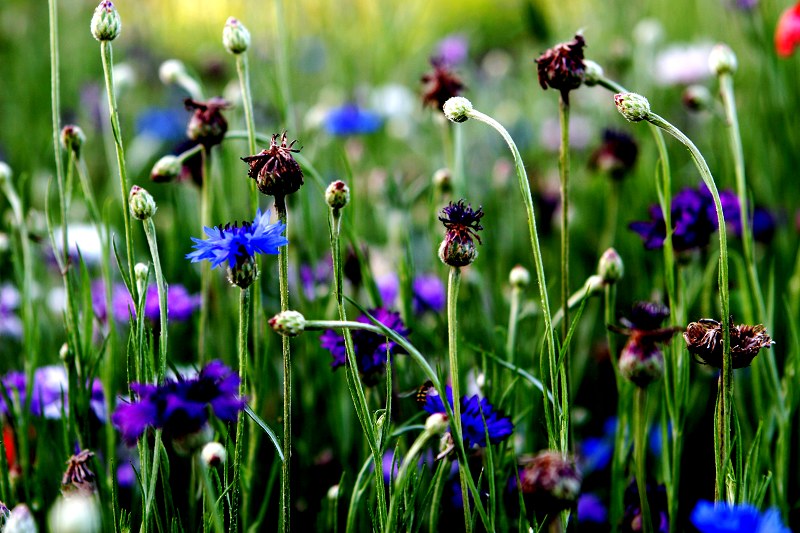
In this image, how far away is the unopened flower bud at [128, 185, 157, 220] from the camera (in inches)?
26.1

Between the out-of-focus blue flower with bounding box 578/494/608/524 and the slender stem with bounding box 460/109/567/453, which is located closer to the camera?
the slender stem with bounding box 460/109/567/453

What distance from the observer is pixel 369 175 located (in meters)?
1.70

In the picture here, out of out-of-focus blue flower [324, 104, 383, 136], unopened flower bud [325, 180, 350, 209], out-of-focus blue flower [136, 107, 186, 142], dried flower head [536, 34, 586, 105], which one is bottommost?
unopened flower bud [325, 180, 350, 209]

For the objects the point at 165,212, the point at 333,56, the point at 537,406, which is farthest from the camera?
the point at 333,56

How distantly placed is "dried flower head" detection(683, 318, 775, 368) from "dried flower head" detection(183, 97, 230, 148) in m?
0.51

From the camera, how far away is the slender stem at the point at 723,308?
61 cm

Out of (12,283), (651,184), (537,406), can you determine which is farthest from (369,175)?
(537,406)

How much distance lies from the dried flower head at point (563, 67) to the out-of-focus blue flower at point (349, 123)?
2.79 ft

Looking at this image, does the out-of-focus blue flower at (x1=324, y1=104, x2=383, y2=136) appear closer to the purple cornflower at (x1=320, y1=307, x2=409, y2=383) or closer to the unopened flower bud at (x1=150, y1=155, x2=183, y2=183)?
the unopened flower bud at (x1=150, y1=155, x2=183, y2=183)

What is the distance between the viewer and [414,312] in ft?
3.69

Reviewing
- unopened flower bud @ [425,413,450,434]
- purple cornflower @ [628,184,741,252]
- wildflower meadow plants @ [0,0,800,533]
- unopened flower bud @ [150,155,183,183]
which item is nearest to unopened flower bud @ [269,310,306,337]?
wildflower meadow plants @ [0,0,800,533]

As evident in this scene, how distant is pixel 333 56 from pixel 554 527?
185cm

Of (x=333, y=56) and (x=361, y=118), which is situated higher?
(x=333, y=56)

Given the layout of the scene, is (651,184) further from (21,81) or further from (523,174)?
(21,81)
